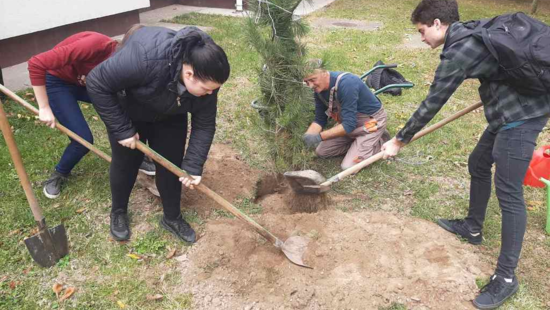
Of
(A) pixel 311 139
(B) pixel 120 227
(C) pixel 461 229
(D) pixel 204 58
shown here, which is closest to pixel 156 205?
(B) pixel 120 227

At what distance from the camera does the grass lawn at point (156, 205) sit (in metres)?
2.77

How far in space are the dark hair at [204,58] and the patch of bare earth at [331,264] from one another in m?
1.43

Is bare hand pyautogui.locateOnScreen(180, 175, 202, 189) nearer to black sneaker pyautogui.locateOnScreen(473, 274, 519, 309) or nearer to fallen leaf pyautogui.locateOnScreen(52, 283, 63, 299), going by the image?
fallen leaf pyautogui.locateOnScreen(52, 283, 63, 299)

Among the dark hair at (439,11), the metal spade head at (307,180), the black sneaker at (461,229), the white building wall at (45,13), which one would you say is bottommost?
the black sneaker at (461,229)

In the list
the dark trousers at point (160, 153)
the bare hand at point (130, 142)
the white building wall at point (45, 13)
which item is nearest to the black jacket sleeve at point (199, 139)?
the dark trousers at point (160, 153)

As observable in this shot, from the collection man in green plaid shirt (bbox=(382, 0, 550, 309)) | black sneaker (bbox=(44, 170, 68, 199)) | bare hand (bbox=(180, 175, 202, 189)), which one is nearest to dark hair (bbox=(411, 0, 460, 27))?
man in green plaid shirt (bbox=(382, 0, 550, 309))

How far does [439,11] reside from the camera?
96.8 inches

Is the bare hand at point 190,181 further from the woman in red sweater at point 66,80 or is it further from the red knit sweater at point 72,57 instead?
the red knit sweater at point 72,57

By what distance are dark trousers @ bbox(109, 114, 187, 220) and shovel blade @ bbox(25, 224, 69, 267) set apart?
44cm

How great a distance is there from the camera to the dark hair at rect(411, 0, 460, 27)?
8.05ft

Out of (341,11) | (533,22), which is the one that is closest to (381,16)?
(341,11)

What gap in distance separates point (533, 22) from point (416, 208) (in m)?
1.82

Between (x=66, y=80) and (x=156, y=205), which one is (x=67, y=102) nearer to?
(x=66, y=80)

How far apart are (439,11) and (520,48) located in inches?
19.8
